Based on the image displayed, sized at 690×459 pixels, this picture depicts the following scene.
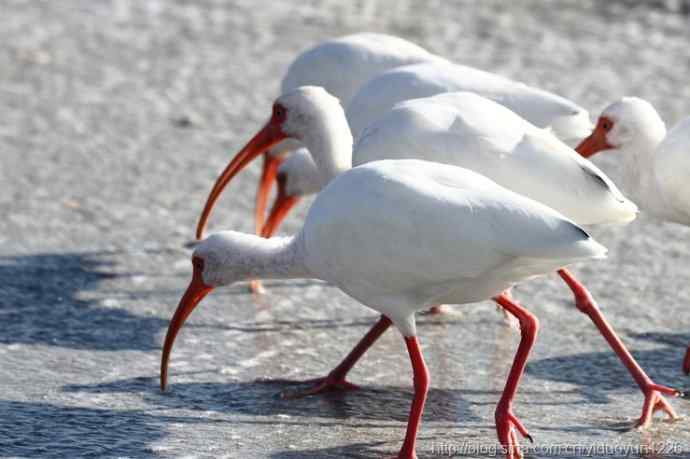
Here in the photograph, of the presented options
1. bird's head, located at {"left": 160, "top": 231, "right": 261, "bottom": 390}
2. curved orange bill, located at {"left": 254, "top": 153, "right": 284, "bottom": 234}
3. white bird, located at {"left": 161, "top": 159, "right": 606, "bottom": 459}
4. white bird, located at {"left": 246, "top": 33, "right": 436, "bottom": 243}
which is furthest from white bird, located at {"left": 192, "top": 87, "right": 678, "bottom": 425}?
curved orange bill, located at {"left": 254, "top": 153, "right": 284, "bottom": 234}

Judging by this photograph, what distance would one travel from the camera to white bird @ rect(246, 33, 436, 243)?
6.52m

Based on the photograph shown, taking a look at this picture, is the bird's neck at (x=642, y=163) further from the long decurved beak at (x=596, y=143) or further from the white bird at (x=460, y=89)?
the white bird at (x=460, y=89)

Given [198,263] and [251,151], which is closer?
[198,263]

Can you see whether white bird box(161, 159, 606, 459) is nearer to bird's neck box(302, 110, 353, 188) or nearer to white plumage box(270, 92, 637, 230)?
white plumage box(270, 92, 637, 230)

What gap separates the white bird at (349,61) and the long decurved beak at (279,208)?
0.52 feet

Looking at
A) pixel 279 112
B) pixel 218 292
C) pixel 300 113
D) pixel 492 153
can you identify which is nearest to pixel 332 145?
pixel 300 113

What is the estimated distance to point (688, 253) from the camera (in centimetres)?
669

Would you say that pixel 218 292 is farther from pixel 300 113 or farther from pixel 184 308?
pixel 184 308

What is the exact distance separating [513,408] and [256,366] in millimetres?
971

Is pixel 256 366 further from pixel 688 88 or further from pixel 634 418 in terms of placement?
pixel 688 88

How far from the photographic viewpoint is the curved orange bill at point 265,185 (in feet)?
22.5

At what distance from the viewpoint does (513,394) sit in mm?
4648

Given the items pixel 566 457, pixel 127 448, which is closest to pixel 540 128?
pixel 566 457

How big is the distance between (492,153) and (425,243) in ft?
2.47
